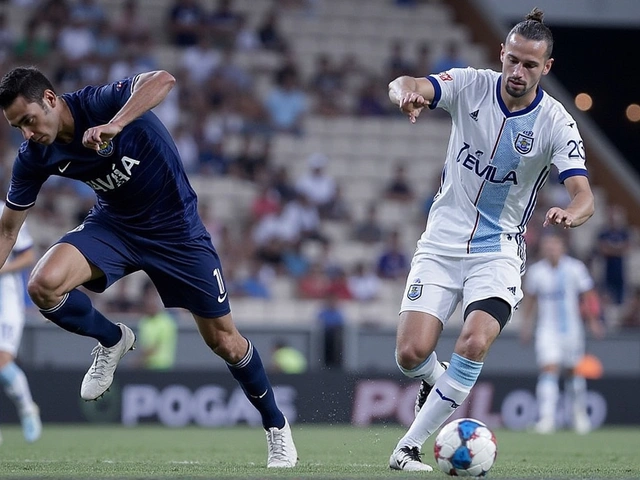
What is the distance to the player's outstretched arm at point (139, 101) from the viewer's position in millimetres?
6785

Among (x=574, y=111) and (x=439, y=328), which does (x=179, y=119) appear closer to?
(x=574, y=111)

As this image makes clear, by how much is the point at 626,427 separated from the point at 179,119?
27.8 feet

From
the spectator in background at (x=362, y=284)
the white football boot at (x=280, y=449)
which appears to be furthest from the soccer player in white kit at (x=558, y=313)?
the white football boot at (x=280, y=449)

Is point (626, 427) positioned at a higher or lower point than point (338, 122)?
lower

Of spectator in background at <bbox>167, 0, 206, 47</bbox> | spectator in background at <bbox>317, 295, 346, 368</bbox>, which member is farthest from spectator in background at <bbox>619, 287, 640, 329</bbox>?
spectator in background at <bbox>167, 0, 206, 47</bbox>

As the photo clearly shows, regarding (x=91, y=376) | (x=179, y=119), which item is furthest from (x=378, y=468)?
(x=179, y=119)

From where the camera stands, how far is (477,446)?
6.93 meters

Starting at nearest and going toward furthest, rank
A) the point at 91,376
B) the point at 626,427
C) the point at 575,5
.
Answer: the point at 91,376, the point at 626,427, the point at 575,5

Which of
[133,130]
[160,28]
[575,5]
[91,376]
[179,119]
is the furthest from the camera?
[575,5]

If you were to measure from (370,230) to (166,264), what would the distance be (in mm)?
12340

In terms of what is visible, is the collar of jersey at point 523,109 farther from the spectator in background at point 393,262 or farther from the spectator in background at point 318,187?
the spectator in background at point 318,187

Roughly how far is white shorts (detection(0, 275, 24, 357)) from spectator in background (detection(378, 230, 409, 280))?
8.39m

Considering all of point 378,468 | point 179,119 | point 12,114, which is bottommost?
point 378,468

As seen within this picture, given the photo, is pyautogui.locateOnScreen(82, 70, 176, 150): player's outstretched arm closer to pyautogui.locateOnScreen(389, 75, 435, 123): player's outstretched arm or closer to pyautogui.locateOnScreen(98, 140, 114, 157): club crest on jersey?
pyautogui.locateOnScreen(98, 140, 114, 157): club crest on jersey
